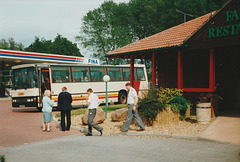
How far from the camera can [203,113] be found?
10922 mm

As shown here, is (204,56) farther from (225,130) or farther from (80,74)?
A: (80,74)

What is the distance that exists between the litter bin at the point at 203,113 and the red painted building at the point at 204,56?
1.12 meters

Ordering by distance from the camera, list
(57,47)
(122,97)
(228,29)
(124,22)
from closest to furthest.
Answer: (228,29) → (122,97) → (124,22) → (57,47)

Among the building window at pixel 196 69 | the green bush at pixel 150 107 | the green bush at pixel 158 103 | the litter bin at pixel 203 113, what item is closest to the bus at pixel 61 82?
the building window at pixel 196 69

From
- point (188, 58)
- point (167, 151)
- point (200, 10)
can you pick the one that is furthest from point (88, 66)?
point (200, 10)

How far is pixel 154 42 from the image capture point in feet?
52.0

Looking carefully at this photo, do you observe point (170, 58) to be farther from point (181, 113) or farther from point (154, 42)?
point (181, 113)

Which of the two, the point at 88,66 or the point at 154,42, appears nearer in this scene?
the point at 154,42

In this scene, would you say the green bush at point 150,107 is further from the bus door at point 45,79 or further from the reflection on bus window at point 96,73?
the reflection on bus window at point 96,73

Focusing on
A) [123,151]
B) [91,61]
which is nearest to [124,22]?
[91,61]

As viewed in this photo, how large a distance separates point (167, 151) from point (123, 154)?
3.89ft

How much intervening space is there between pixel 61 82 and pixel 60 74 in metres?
0.59

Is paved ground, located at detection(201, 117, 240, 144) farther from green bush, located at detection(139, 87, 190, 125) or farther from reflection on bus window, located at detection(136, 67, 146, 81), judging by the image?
reflection on bus window, located at detection(136, 67, 146, 81)

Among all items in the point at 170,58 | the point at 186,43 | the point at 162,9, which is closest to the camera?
the point at 186,43
